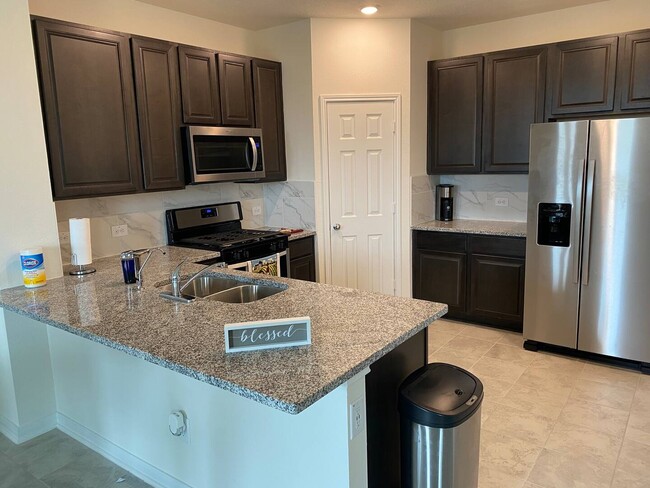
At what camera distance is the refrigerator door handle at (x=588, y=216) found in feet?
10.9

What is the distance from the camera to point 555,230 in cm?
354

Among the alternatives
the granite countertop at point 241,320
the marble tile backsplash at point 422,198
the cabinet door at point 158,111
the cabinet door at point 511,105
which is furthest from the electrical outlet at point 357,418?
the cabinet door at point 511,105

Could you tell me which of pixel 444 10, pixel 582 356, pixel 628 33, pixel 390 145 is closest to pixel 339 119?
pixel 390 145

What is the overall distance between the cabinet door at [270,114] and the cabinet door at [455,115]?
139 cm

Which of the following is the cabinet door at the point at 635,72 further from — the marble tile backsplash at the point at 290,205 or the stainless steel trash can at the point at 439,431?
the stainless steel trash can at the point at 439,431

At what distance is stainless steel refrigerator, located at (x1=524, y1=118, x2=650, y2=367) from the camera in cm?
321

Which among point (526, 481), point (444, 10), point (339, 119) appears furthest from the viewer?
point (339, 119)

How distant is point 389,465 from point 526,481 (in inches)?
31.0

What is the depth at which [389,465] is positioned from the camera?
6.56 ft

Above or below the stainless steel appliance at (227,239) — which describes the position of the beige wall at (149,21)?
above

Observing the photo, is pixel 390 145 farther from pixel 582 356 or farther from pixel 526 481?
pixel 526 481

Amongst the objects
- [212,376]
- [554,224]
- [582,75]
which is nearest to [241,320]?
[212,376]

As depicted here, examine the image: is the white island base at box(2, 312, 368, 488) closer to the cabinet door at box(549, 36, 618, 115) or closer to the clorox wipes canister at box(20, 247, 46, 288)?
the clorox wipes canister at box(20, 247, 46, 288)

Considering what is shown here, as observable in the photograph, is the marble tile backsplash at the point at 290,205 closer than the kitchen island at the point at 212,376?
No
